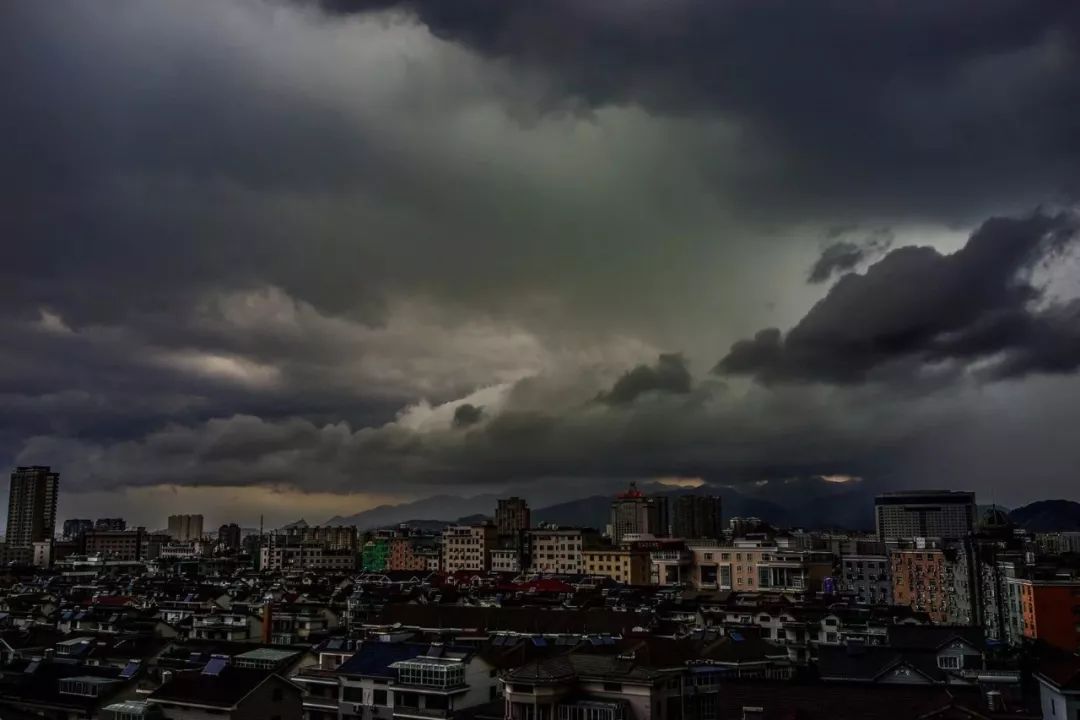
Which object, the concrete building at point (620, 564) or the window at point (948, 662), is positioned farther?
the concrete building at point (620, 564)

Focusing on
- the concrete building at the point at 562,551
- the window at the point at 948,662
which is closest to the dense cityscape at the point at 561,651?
the window at the point at 948,662

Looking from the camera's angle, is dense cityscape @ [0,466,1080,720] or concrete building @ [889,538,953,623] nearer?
dense cityscape @ [0,466,1080,720]

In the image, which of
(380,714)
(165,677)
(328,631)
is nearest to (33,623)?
(328,631)

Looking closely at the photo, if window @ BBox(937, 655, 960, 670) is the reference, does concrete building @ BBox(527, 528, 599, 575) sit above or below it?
above

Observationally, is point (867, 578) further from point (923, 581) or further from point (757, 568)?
point (923, 581)

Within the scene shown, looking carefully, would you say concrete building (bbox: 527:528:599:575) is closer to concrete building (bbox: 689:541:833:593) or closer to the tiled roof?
concrete building (bbox: 689:541:833:593)

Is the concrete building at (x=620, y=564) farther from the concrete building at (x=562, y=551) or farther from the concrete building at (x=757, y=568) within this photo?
the concrete building at (x=757, y=568)

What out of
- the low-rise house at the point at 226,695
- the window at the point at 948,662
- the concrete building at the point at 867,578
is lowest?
the low-rise house at the point at 226,695

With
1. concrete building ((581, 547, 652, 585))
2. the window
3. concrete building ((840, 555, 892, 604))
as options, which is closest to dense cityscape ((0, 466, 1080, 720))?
the window

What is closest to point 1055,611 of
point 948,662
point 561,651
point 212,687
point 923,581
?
point 923,581
